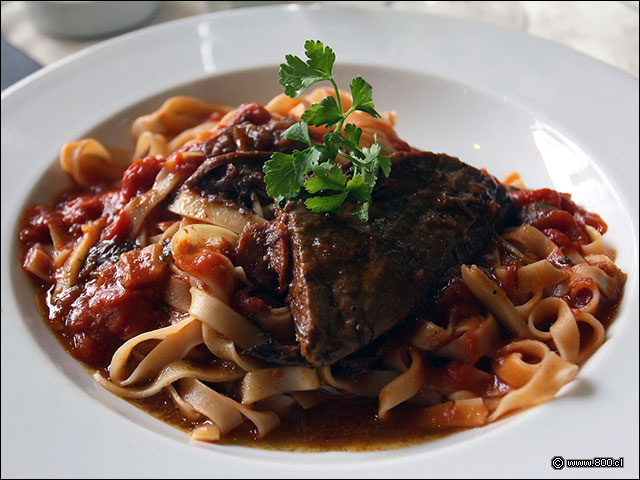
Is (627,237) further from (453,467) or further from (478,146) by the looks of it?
(453,467)

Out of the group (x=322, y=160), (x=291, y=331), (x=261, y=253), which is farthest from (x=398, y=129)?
(x=291, y=331)

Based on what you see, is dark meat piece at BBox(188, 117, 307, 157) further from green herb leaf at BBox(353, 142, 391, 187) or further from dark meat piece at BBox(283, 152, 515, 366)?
dark meat piece at BBox(283, 152, 515, 366)

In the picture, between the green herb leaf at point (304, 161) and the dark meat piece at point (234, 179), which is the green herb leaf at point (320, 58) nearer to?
the green herb leaf at point (304, 161)

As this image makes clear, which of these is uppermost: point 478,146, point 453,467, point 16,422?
point 478,146

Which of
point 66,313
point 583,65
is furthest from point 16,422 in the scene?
point 583,65

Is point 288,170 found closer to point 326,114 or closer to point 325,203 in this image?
point 325,203

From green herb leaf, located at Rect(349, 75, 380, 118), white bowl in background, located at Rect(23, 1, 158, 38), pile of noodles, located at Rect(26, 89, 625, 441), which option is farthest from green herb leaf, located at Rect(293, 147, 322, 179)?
white bowl in background, located at Rect(23, 1, 158, 38)
